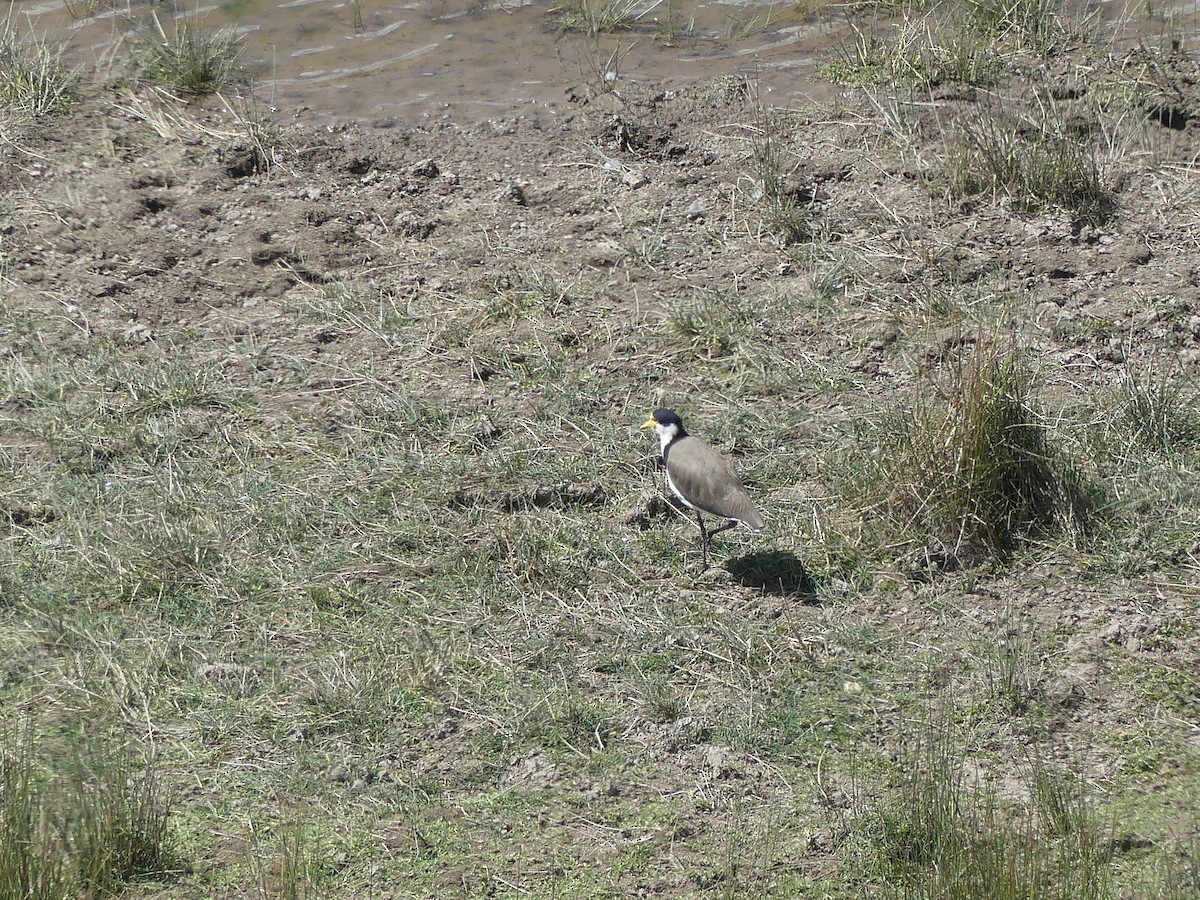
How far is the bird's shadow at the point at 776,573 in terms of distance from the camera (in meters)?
5.67

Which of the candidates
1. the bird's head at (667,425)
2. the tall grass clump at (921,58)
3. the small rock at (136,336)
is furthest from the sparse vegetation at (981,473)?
the small rock at (136,336)

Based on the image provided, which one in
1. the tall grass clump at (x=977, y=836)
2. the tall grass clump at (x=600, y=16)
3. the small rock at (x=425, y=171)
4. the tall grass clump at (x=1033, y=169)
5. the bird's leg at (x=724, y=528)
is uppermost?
the tall grass clump at (x=600, y=16)

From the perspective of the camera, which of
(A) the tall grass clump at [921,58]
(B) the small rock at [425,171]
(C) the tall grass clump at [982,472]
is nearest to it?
(C) the tall grass clump at [982,472]

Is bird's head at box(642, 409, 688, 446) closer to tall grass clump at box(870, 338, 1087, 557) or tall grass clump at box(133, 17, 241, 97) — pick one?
tall grass clump at box(870, 338, 1087, 557)

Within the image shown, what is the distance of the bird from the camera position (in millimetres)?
5637

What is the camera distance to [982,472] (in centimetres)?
564

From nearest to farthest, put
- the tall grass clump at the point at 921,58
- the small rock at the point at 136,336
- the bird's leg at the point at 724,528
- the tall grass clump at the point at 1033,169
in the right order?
the bird's leg at the point at 724,528 < the small rock at the point at 136,336 < the tall grass clump at the point at 1033,169 < the tall grass clump at the point at 921,58

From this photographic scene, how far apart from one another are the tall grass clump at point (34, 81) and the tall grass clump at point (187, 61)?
21.2 inches

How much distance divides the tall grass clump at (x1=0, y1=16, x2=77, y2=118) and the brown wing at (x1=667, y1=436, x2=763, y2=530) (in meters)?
5.55

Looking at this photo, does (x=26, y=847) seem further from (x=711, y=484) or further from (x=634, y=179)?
(x=634, y=179)

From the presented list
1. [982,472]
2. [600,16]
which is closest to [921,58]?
[600,16]

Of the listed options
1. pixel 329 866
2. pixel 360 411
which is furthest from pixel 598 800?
pixel 360 411

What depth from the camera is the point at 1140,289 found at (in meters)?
7.29

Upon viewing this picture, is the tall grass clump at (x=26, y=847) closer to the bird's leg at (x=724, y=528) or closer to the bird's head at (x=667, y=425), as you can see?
the bird's leg at (x=724, y=528)
